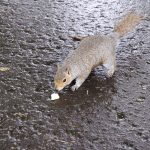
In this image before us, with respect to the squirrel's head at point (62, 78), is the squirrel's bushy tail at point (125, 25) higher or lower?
higher

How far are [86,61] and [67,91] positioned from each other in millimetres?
299

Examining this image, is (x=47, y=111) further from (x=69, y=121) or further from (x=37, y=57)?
(x=37, y=57)

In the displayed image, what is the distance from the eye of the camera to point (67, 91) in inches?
135

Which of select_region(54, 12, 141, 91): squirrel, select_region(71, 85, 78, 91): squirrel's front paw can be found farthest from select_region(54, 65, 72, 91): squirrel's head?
select_region(71, 85, 78, 91): squirrel's front paw

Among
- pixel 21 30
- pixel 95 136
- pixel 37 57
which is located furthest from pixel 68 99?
pixel 21 30

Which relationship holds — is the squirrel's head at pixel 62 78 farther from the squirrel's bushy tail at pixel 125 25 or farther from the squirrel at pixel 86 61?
the squirrel's bushy tail at pixel 125 25

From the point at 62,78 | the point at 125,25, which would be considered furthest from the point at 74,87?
the point at 125,25

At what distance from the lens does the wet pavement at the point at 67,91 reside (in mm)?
2924

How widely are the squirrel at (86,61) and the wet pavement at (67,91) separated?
146mm

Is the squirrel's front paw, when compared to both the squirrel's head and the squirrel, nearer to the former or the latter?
A: the squirrel

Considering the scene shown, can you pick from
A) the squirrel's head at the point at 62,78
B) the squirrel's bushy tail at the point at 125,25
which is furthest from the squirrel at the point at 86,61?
the squirrel's bushy tail at the point at 125,25

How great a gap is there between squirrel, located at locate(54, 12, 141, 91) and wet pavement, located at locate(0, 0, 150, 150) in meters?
0.15

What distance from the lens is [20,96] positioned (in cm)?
338

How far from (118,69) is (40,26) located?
1.31m
